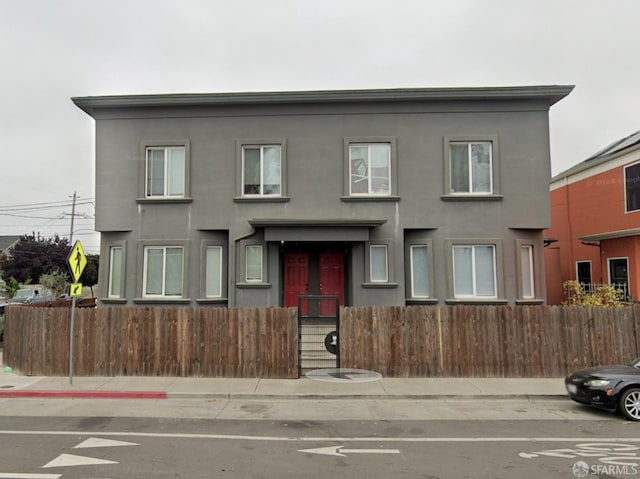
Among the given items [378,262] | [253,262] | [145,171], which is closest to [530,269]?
[378,262]

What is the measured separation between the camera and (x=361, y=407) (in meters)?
8.84

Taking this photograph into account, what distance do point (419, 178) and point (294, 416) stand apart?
8980mm

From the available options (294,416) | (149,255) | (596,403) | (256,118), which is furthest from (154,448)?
(256,118)

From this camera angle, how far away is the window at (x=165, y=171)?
15227 mm

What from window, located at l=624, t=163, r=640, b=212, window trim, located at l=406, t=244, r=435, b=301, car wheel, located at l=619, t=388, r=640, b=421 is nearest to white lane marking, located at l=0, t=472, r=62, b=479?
car wheel, located at l=619, t=388, r=640, b=421

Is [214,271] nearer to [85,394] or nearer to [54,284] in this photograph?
[85,394]

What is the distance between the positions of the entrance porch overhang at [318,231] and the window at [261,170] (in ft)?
4.67

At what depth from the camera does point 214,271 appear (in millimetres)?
15070

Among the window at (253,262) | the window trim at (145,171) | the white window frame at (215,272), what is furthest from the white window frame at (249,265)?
the window trim at (145,171)

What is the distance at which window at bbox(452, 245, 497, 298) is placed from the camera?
14523 millimetres

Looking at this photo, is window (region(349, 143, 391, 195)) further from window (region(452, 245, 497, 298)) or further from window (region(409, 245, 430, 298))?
window (region(452, 245, 497, 298))

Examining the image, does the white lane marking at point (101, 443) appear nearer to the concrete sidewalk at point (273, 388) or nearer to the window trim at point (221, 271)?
the concrete sidewalk at point (273, 388)

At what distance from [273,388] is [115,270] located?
8096 millimetres

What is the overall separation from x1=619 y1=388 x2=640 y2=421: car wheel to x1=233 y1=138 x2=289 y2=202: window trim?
1000 cm
